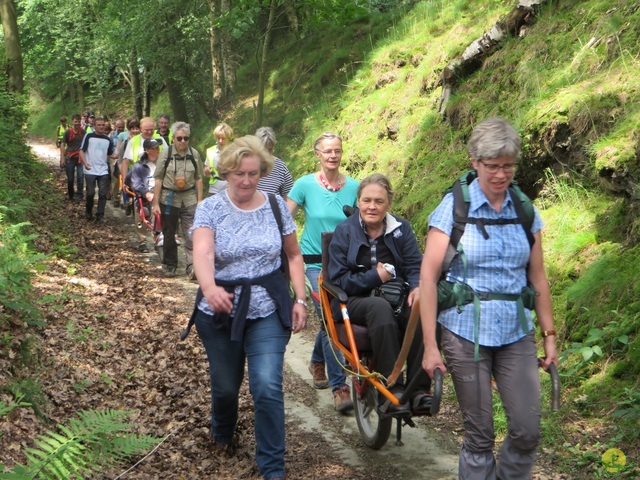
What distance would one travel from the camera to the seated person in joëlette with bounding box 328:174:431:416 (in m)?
5.93

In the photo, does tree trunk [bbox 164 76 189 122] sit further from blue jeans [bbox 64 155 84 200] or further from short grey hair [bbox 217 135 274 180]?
short grey hair [bbox 217 135 274 180]

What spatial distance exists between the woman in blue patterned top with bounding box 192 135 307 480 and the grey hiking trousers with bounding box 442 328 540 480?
1.37m

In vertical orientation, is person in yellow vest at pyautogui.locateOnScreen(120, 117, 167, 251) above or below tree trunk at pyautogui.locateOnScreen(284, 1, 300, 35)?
below

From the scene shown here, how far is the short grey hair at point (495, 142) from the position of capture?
432 cm

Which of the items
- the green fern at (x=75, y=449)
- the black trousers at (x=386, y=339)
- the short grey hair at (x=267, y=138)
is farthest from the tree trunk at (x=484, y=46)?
the green fern at (x=75, y=449)

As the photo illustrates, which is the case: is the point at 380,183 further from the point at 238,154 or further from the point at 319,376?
the point at 319,376

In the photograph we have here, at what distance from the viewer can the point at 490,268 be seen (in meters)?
4.44

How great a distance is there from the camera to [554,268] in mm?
8453

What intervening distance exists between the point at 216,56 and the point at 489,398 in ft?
68.3

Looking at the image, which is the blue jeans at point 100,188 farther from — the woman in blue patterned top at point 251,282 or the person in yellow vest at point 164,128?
the woman in blue patterned top at point 251,282

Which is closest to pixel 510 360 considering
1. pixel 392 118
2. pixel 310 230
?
pixel 310 230

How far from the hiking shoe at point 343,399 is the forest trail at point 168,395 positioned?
11 cm

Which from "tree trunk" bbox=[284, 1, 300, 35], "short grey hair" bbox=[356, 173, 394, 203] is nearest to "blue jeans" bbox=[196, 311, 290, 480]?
"short grey hair" bbox=[356, 173, 394, 203]

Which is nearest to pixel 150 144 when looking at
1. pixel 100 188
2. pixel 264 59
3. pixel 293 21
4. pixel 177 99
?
pixel 100 188
